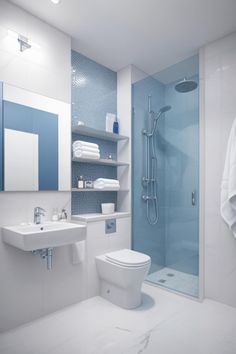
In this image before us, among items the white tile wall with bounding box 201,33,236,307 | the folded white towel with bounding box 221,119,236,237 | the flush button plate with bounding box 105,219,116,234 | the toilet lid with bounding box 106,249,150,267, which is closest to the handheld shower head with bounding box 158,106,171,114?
the white tile wall with bounding box 201,33,236,307

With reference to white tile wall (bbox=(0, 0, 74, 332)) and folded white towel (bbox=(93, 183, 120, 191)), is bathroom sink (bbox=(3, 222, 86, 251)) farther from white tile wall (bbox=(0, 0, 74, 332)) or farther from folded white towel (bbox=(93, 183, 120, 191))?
folded white towel (bbox=(93, 183, 120, 191))

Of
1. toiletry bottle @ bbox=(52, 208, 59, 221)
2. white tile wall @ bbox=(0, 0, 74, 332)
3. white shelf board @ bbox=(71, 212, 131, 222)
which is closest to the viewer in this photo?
white tile wall @ bbox=(0, 0, 74, 332)

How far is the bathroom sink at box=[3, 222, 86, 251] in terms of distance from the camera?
1643mm

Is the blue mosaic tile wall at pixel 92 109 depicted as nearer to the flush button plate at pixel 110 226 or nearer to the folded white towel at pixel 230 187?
the flush button plate at pixel 110 226

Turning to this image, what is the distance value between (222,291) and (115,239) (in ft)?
3.96

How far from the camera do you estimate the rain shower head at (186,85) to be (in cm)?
248

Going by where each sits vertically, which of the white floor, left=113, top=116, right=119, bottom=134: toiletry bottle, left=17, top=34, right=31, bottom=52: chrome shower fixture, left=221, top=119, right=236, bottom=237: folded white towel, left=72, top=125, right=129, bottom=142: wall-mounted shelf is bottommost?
the white floor

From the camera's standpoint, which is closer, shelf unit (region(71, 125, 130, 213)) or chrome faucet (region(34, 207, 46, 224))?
chrome faucet (region(34, 207, 46, 224))

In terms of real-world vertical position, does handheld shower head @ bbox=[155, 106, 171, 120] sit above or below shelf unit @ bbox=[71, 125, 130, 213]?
above

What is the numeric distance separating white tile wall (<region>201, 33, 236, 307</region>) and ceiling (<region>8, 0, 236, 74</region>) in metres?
0.26

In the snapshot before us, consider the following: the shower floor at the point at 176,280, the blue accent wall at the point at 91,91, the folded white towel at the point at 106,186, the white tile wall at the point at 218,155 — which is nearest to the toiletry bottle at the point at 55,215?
the folded white towel at the point at 106,186

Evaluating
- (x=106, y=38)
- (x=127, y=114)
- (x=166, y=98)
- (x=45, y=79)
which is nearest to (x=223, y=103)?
(x=166, y=98)

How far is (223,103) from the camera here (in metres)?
2.33

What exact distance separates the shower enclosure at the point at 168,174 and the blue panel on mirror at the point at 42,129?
110 centimetres
